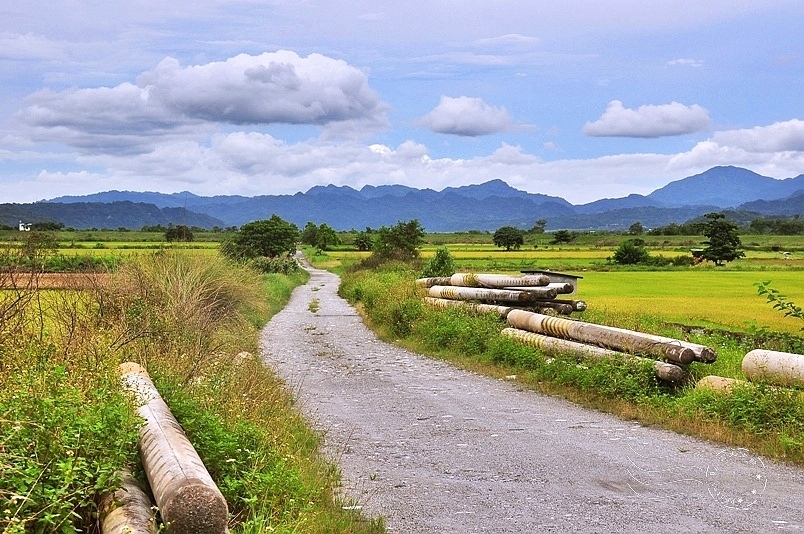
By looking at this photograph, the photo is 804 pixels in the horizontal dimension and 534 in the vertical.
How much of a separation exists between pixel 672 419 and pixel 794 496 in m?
3.41

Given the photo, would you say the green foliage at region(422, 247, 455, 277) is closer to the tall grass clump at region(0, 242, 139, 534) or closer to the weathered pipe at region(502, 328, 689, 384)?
the weathered pipe at region(502, 328, 689, 384)

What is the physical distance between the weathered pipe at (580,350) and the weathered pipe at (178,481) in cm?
840

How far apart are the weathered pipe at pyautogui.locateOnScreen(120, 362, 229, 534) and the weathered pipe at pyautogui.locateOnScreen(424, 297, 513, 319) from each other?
1391 cm

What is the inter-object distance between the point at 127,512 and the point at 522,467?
16.6 ft

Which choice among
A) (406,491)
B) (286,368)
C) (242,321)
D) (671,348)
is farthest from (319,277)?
(406,491)

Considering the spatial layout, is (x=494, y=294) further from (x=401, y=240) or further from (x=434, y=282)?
(x=401, y=240)

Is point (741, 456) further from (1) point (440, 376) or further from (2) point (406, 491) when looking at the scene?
(1) point (440, 376)

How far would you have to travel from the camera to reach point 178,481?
16.5 feet

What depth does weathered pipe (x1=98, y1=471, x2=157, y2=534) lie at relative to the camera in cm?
493

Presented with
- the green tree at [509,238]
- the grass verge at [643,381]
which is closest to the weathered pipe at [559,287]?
the grass verge at [643,381]

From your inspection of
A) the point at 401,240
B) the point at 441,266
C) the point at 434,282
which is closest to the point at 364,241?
the point at 401,240

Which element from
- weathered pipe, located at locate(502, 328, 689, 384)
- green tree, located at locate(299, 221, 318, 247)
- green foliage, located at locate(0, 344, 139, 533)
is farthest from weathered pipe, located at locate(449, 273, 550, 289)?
green tree, located at locate(299, 221, 318, 247)

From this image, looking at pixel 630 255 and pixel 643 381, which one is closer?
pixel 643 381

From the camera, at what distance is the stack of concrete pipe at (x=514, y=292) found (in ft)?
67.9
